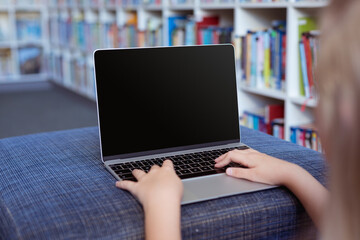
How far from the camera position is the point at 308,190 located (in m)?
0.81

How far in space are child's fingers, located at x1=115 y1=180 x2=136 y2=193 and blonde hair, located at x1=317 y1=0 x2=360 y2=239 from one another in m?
0.39

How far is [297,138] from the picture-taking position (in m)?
2.11

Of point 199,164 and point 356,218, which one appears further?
point 199,164

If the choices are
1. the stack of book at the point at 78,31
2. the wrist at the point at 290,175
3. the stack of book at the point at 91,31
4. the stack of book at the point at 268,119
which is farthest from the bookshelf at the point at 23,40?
the wrist at the point at 290,175

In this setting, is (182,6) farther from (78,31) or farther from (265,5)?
(78,31)

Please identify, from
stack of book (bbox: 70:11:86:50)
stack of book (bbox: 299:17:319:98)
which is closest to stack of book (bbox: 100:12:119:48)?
stack of book (bbox: 70:11:86:50)

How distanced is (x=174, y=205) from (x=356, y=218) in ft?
1.03

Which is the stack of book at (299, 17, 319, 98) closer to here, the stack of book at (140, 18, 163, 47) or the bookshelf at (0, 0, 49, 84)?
the stack of book at (140, 18, 163, 47)

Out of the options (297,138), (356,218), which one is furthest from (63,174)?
(297,138)

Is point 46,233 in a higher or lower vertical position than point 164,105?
lower

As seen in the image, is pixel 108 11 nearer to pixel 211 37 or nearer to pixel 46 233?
pixel 211 37

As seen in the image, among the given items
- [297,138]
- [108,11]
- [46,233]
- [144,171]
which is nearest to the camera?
[46,233]

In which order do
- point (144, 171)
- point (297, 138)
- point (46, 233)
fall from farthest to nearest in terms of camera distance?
point (297, 138), point (144, 171), point (46, 233)

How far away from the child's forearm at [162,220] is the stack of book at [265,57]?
1.56 meters
